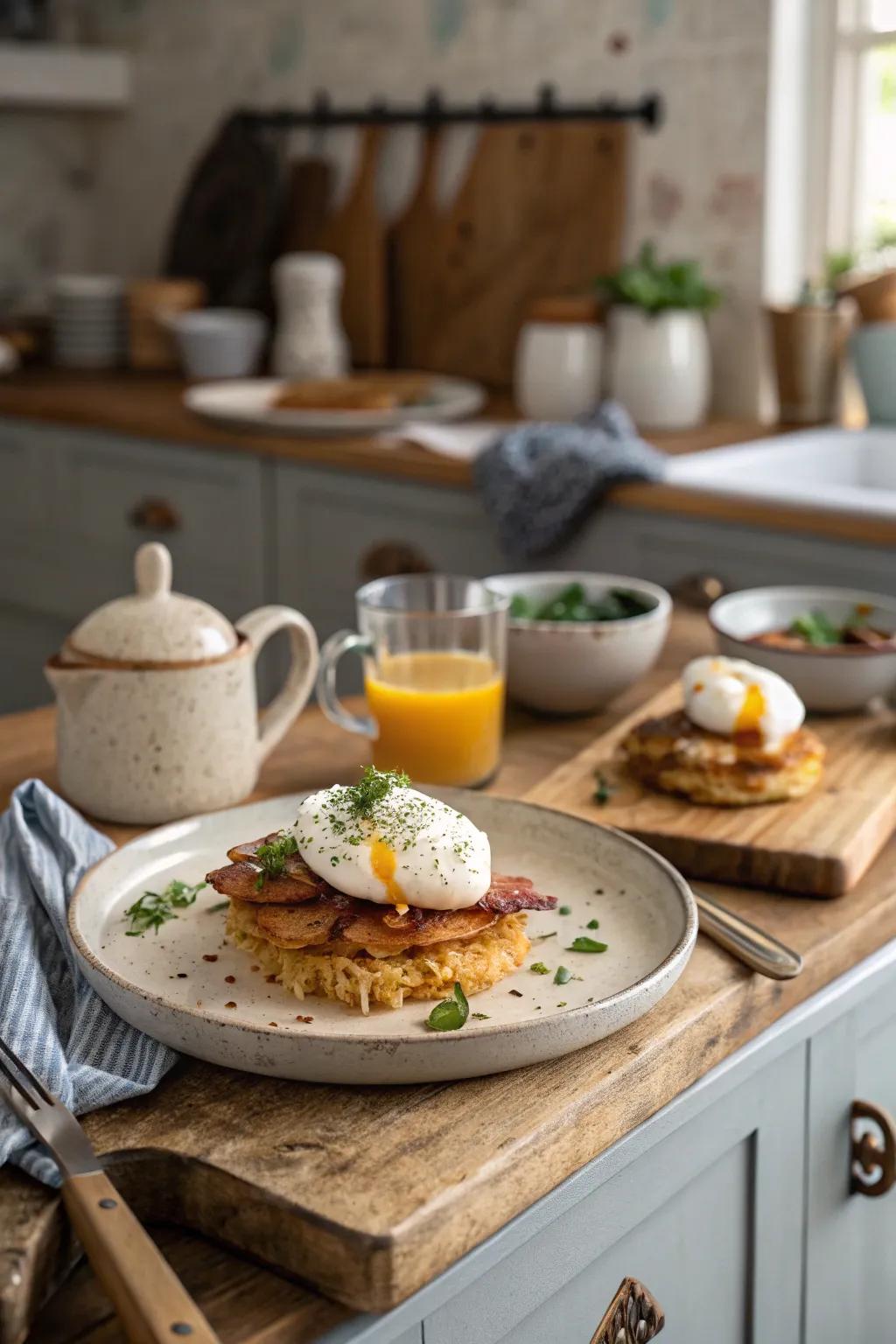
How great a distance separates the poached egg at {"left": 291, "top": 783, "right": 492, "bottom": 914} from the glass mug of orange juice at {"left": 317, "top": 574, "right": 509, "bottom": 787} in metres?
0.31

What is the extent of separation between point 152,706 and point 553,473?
4.00 feet

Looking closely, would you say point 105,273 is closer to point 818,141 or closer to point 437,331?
point 437,331

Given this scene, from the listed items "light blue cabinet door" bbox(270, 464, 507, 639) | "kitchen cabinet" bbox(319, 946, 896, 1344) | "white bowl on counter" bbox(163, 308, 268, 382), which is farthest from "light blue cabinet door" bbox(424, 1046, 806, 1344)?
"white bowl on counter" bbox(163, 308, 268, 382)

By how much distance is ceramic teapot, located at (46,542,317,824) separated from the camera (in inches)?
40.0

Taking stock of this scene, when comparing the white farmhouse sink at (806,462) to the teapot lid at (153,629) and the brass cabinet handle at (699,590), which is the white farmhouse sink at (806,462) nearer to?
the brass cabinet handle at (699,590)

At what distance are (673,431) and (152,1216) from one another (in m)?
2.08

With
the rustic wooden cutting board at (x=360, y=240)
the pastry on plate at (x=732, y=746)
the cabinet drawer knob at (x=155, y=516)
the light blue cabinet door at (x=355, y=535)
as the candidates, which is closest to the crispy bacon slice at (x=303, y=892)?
the pastry on plate at (x=732, y=746)

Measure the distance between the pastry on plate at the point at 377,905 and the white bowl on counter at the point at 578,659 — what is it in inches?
16.8

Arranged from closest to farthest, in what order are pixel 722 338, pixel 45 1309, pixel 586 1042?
pixel 45 1309 < pixel 586 1042 < pixel 722 338

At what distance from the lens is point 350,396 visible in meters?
2.58

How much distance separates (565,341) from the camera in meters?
2.61

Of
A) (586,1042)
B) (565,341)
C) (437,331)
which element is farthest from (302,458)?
(586,1042)

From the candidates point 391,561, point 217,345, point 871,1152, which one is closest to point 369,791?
point 871,1152

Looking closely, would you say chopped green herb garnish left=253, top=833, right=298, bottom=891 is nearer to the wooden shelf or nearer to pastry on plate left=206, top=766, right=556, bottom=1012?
pastry on plate left=206, top=766, right=556, bottom=1012
